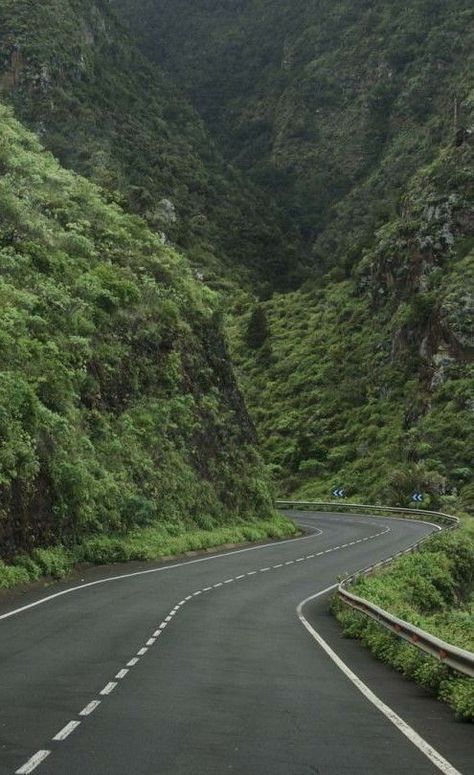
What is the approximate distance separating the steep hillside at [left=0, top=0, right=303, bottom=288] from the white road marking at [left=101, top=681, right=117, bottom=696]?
7393cm

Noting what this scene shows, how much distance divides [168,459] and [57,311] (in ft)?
30.1

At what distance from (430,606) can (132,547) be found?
1144 cm

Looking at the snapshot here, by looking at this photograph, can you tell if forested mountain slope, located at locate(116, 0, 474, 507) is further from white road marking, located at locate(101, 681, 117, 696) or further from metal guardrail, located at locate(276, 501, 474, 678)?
white road marking, located at locate(101, 681, 117, 696)

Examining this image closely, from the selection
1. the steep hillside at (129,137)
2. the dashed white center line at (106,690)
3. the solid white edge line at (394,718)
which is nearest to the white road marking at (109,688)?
the dashed white center line at (106,690)

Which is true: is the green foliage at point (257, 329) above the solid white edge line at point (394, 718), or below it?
above

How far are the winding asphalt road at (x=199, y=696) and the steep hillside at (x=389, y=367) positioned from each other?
4973cm

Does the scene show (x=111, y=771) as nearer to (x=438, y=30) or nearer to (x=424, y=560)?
(x=424, y=560)

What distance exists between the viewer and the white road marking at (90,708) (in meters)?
9.84

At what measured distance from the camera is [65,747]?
823cm

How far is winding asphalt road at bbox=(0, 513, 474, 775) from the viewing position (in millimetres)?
8000

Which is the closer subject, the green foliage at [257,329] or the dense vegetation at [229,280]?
the dense vegetation at [229,280]

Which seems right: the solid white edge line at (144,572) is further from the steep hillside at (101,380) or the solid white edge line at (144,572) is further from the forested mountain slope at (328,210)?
the forested mountain slope at (328,210)

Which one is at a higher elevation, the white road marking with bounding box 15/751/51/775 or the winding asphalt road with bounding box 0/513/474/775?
the white road marking with bounding box 15/751/51/775

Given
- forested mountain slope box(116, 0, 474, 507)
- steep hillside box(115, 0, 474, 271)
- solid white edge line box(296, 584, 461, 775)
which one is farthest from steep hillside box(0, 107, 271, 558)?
steep hillside box(115, 0, 474, 271)
